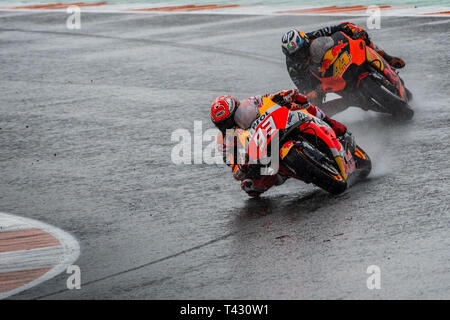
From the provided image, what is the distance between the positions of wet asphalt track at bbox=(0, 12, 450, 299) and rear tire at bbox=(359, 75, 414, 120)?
0.17 m

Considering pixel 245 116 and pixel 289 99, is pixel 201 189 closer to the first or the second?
pixel 245 116

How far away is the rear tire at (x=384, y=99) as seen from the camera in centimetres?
1053

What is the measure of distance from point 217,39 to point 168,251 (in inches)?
441

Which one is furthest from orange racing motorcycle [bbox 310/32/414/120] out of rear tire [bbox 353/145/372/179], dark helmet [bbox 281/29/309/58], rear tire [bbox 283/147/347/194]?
rear tire [bbox 283/147/347/194]

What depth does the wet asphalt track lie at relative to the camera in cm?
616

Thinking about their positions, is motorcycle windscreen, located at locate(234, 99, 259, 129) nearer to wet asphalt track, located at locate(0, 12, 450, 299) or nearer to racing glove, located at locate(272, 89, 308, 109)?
racing glove, located at locate(272, 89, 308, 109)

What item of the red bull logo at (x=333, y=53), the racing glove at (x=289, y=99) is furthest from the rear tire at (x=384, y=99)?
the racing glove at (x=289, y=99)

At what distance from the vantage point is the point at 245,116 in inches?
309

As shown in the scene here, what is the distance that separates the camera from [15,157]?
1056cm

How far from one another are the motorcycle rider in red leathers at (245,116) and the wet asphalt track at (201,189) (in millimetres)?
175

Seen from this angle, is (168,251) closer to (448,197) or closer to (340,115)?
(448,197)

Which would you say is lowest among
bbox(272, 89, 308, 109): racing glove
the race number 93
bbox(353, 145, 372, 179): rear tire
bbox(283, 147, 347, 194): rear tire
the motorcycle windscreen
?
bbox(283, 147, 347, 194): rear tire
